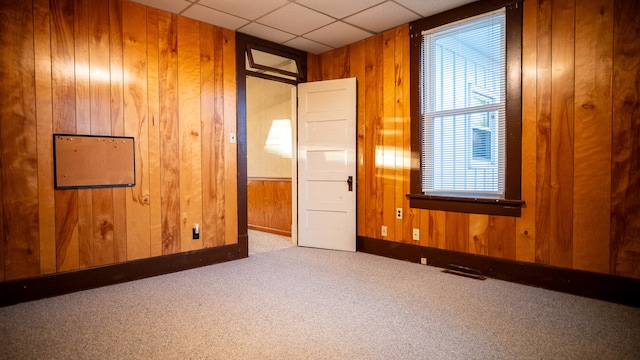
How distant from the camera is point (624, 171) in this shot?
2.60m

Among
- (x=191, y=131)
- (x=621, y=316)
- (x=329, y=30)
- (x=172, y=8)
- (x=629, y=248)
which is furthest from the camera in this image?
(x=329, y=30)

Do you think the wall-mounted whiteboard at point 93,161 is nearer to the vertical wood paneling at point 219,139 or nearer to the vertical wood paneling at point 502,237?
the vertical wood paneling at point 219,139

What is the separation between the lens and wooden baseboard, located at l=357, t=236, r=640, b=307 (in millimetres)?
2619

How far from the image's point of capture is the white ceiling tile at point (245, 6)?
10.9 ft

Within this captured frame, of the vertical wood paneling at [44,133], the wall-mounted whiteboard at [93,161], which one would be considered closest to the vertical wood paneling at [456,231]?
the wall-mounted whiteboard at [93,161]

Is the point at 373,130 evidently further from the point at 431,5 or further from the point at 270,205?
the point at 270,205

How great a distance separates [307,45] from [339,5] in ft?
3.87

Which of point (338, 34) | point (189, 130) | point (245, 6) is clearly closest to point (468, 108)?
point (338, 34)

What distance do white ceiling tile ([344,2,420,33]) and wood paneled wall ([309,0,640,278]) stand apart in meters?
1.14

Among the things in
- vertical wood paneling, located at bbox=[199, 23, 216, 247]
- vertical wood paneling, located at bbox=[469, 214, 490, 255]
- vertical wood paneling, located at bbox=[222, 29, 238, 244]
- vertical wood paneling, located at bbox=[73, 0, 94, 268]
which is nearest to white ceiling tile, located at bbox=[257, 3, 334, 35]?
vertical wood paneling, located at bbox=[222, 29, 238, 244]

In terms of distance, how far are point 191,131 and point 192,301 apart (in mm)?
1853

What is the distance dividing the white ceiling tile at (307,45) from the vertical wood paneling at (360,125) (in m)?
0.43

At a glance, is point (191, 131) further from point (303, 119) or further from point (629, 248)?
point (629, 248)

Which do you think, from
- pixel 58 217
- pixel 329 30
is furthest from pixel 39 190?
pixel 329 30
